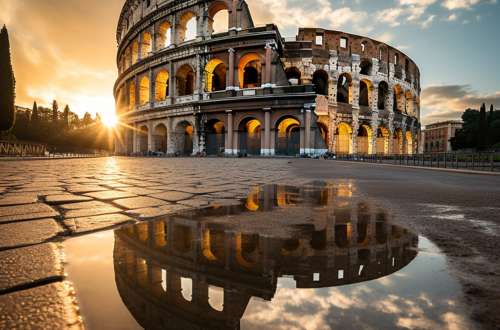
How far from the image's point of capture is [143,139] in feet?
89.8

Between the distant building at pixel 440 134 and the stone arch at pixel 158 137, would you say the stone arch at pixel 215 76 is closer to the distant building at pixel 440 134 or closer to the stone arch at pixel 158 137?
the stone arch at pixel 158 137

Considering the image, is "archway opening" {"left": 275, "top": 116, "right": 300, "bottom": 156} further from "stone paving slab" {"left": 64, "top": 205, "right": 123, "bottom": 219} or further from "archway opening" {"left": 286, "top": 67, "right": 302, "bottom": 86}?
"stone paving slab" {"left": 64, "top": 205, "right": 123, "bottom": 219}

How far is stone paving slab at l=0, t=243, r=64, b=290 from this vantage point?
989 mm

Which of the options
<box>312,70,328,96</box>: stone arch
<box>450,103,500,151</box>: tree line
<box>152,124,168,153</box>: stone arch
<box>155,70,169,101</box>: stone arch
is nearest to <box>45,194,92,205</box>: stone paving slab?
<box>152,124,168,153</box>: stone arch

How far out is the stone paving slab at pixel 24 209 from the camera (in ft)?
6.79

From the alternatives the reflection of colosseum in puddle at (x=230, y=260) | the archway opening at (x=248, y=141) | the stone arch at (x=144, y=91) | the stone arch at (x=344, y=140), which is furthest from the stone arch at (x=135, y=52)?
the reflection of colosseum in puddle at (x=230, y=260)

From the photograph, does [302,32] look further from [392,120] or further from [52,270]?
[52,270]

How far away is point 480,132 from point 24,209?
50825 millimetres

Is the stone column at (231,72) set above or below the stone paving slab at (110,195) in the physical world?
above

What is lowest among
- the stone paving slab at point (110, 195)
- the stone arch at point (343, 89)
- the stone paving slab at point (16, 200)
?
the stone paving slab at point (110, 195)

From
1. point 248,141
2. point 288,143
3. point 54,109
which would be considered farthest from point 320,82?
point 54,109

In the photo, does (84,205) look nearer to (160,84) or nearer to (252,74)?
(252,74)

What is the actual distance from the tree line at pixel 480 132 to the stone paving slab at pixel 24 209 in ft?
144

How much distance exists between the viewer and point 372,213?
7.54 ft
